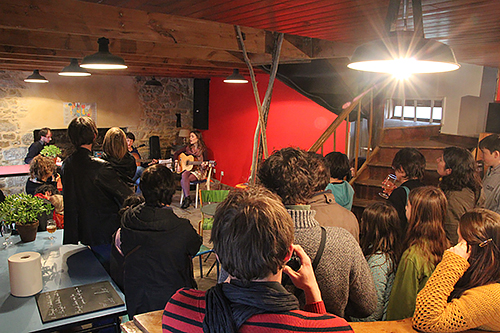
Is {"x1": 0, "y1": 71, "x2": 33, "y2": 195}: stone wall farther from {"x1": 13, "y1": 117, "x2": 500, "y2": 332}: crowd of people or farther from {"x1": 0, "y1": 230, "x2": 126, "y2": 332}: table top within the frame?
{"x1": 13, "y1": 117, "x2": 500, "y2": 332}: crowd of people

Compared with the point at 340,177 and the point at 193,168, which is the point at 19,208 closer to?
the point at 340,177

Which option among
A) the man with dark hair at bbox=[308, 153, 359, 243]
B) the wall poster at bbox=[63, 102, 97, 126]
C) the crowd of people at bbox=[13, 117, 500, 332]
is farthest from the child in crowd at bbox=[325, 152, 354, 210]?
the wall poster at bbox=[63, 102, 97, 126]

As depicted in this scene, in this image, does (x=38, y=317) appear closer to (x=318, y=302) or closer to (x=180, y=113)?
(x=318, y=302)

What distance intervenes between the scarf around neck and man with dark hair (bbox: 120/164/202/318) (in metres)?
1.13

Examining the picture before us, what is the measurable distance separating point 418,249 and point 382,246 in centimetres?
18

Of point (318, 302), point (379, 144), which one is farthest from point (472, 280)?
point (379, 144)

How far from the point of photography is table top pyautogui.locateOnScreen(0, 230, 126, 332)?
1.71 meters

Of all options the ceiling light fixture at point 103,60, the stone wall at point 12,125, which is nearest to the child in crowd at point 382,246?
the ceiling light fixture at point 103,60

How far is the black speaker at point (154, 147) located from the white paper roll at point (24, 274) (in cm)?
701

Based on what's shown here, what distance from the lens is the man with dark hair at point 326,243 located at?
1311 mm

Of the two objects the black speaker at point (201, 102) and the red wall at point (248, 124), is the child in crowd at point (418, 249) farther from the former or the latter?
the black speaker at point (201, 102)

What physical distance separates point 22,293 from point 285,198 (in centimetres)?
150

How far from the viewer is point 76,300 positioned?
188 cm

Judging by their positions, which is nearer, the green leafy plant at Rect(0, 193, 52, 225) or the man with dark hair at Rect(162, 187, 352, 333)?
the man with dark hair at Rect(162, 187, 352, 333)
